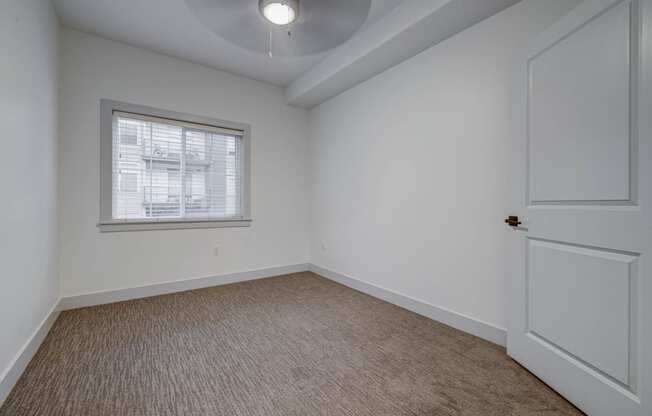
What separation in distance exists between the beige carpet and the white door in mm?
268

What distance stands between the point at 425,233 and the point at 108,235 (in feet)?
10.7

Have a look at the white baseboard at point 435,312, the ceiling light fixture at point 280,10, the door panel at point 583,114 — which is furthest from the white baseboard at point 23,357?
the door panel at point 583,114

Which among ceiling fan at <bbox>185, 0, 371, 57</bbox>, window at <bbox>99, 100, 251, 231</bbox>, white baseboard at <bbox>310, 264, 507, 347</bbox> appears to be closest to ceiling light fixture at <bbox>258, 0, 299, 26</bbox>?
ceiling fan at <bbox>185, 0, 371, 57</bbox>

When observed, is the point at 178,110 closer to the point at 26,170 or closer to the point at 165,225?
the point at 165,225

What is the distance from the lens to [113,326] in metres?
2.37

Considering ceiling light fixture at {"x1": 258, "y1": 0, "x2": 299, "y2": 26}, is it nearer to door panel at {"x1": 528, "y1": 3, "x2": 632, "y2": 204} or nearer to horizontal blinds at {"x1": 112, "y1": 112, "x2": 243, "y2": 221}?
door panel at {"x1": 528, "y1": 3, "x2": 632, "y2": 204}

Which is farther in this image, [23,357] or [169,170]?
[169,170]

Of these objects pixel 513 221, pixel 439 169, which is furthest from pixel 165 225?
pixel 513 221

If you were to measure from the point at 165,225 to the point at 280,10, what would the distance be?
2.95m

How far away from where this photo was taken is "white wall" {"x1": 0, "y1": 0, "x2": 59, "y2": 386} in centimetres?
152

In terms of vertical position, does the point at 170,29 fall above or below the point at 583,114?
above

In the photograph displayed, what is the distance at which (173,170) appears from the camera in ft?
11.0

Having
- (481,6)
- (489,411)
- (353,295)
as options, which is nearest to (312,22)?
(481,6)

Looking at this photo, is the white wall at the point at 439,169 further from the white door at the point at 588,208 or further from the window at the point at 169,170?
the window at the point at 169,170
